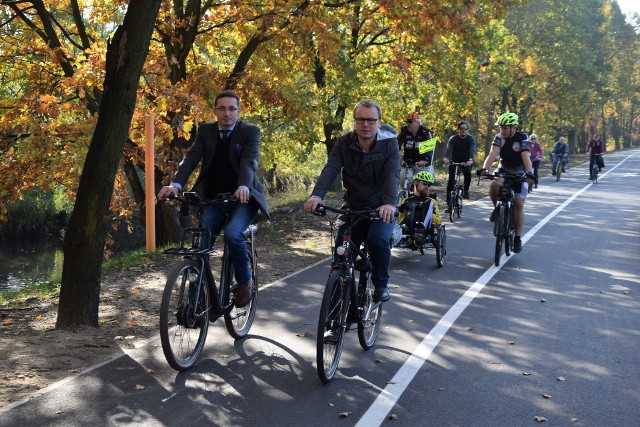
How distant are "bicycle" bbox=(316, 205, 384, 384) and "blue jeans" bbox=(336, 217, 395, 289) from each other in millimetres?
58

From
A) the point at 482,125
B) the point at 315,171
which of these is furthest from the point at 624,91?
the point at 315,171

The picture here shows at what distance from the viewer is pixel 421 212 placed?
11750mm

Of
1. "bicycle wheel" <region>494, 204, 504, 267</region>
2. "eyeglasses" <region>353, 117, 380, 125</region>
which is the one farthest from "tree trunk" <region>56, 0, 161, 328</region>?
"bicycle wheel" <region>494, 204, 504, 267</region>

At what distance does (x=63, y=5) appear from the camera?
57.0 ft

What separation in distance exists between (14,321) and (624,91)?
75166 mm

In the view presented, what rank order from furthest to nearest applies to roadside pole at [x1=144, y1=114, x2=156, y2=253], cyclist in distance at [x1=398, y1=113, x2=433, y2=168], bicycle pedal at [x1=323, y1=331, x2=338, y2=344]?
cyclist in distance at [x1=398, y1=113, x2=433, y2=168], roadside pole at [x1=144, y1=114, x2=156, y2=253], bicycle pedal at [x1=323, y1=331, x2=338, y2=344]

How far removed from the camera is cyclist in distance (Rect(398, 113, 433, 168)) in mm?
15141

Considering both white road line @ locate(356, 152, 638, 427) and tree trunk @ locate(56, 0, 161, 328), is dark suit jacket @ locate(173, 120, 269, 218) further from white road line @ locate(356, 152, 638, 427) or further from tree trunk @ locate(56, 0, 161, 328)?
white road line @ locate(356, 152, 638, 427)

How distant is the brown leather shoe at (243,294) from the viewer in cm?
692

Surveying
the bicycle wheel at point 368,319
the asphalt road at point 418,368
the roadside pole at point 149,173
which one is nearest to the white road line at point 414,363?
the asphalt road at point 418,368

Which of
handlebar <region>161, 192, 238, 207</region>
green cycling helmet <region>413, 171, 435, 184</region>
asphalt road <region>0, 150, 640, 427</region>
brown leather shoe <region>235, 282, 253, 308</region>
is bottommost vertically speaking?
asphalt road <region>0, 150, 640, 427</region>

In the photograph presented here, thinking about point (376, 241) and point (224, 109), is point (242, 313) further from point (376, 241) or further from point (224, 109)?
point (224, 109)

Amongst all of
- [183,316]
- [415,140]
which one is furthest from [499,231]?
A: [183,316]

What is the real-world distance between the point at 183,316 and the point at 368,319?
1.61 m
